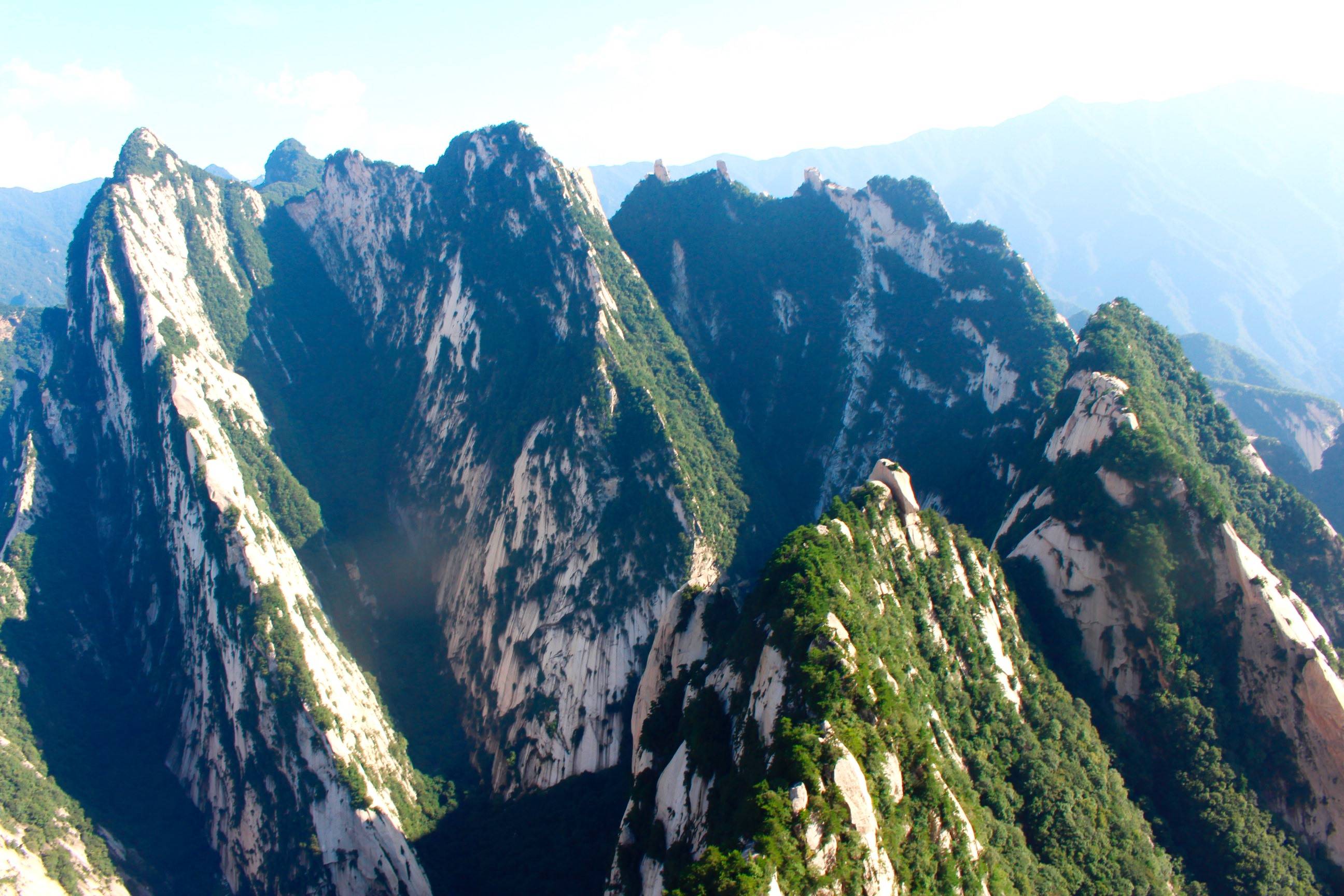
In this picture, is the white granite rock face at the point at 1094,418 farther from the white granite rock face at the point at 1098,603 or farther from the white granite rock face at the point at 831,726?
the white granite rock face at the point at 831,726

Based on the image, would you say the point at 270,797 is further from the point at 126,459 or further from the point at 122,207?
the point at 122,207

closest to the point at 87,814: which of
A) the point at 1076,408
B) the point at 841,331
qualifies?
the point at 1076,408

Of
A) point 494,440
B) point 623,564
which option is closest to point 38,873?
point 623,564

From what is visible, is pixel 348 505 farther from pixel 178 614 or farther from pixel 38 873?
pixel 38 873

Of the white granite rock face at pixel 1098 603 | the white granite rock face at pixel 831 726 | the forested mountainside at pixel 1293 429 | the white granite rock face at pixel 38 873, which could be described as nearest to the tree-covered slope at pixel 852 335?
the white granite rock face at pixel 1098 603

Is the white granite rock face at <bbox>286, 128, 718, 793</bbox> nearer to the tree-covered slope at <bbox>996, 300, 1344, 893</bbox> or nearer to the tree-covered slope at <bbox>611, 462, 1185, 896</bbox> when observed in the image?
the tree-covered slope at <bbox>611, 462, 1185, 896</bbox>

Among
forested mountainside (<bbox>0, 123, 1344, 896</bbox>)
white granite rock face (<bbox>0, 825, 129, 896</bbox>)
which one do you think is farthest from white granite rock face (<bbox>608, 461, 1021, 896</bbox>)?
white granite rock face (<bbox>0, 825, 129, 896</bbox>)
